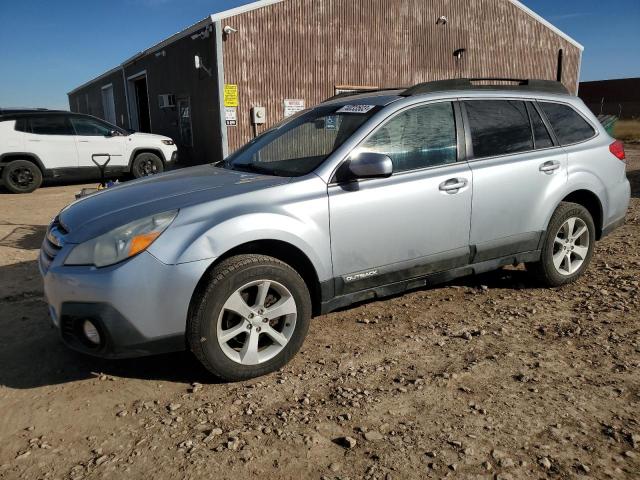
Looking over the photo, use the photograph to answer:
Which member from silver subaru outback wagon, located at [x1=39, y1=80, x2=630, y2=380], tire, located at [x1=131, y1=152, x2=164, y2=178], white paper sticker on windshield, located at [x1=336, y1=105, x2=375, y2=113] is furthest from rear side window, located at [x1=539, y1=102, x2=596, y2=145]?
tire, located at [x1=131, y1=152, x2=164, y2=178]

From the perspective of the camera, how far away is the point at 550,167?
13.5 feet

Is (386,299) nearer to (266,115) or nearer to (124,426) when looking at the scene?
(124,426)

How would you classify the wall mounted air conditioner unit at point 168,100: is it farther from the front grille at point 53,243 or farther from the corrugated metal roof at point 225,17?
the front grille at point 53,243

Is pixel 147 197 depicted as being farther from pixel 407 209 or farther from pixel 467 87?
pixel 467 87

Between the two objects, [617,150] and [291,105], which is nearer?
[617,150]

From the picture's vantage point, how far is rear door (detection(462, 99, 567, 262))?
3.80 meters

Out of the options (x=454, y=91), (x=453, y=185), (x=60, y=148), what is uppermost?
(x=454, y=91)

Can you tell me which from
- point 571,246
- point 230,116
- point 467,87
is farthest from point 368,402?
point 230,116

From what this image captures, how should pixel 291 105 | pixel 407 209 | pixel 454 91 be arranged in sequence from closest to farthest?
1. pixel 407 209
2. pixel 454 91
3. pixel 291 105

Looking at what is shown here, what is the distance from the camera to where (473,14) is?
17047 millimetres

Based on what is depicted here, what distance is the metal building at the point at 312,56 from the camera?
13312mm

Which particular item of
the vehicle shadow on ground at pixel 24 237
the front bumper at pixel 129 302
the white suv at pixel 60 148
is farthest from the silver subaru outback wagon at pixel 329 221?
the white suv at pixel 60 148

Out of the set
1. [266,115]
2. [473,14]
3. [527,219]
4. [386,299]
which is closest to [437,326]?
[386,299]

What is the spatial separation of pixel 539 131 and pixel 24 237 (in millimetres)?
6277
